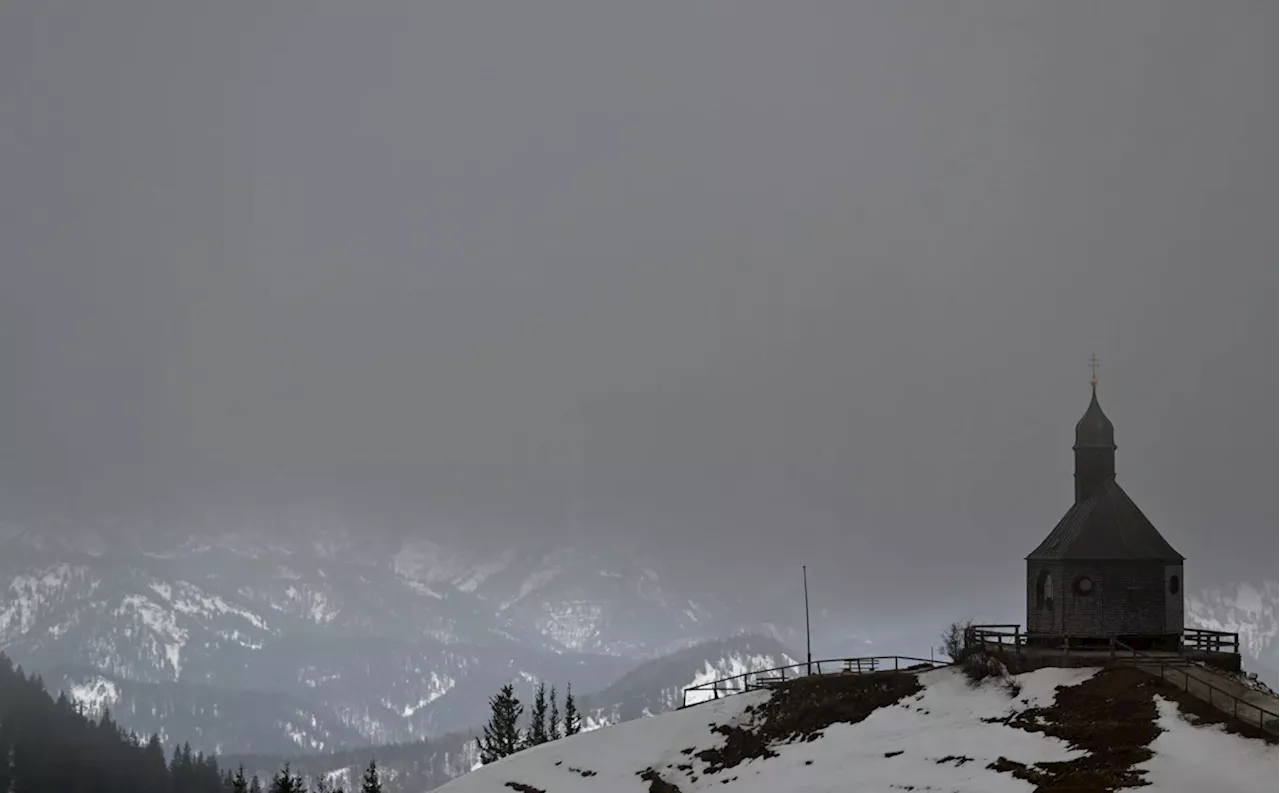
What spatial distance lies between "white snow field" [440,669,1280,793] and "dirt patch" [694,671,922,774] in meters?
0.76

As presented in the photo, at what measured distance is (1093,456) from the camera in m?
84.9

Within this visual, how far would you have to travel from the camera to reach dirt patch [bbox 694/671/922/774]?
75.1 m

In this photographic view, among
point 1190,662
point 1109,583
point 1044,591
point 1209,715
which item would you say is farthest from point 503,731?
point 1209,715

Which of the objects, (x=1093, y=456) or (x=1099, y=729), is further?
(x=1093, y=456)

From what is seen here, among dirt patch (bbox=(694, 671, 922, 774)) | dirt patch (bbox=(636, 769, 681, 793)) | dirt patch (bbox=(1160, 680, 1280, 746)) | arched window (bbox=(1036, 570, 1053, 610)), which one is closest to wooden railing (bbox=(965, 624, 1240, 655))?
arched window (bbox=(1036, 570, 1053, 610))

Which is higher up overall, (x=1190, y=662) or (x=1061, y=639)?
(x=1061, y=639)

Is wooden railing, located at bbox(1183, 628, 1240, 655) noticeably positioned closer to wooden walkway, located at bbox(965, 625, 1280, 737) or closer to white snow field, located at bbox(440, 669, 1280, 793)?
wooden walkway, located at bbox(965, 625, 1280, 737)

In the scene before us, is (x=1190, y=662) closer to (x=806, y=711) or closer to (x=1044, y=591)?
(x=1044, y=591)

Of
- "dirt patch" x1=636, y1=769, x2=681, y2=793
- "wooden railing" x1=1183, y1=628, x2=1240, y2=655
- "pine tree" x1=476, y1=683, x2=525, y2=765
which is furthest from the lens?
"pine tree" x1=476, y1=683, x2=525, y2=765

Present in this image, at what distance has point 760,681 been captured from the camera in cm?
8850

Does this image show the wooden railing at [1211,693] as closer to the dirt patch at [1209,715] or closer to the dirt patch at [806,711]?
the dirt patch at [1209,715]

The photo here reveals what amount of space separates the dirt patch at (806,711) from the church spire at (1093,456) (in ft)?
54.5

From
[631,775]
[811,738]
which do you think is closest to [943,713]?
[811,738]

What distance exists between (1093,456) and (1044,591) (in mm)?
9215
